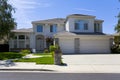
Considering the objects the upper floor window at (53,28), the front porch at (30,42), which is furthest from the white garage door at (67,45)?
the upper floor window at (53,28)

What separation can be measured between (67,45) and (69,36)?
5.19 ft

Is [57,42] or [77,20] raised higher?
[77,20]

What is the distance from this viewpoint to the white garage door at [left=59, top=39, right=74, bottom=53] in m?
43.2

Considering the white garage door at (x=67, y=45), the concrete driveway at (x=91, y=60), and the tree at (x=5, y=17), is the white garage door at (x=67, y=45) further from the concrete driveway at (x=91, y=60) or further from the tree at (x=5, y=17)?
the concrete driveway at (x=91, y=60)

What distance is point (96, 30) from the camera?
49.8 meters

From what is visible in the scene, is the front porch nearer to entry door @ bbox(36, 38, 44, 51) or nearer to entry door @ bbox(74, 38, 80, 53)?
entry door @ bbox(36, 38, 44, 51)

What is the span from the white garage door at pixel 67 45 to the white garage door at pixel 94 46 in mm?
1693

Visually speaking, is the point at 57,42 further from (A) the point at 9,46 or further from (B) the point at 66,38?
(A) the point at 9,46

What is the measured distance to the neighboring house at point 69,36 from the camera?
43.2 meters

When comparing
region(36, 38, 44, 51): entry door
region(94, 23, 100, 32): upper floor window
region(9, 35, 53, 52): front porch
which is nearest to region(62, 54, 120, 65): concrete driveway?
region(94, 23, 100, 32): upper floor window

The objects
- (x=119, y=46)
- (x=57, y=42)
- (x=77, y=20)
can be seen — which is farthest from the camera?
(x=119, y=46)

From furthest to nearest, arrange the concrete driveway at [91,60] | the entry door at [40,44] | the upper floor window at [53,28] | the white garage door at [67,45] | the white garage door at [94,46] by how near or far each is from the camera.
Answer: the upper floor window at [53,28], the entry door at [40,44], the white garage door at [94,46], the white garage door at [67,45], the concrete driveway at [91,60]

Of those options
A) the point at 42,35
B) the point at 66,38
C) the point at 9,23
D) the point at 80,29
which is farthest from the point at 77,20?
the point at 9,23

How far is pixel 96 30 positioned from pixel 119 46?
5218mm
